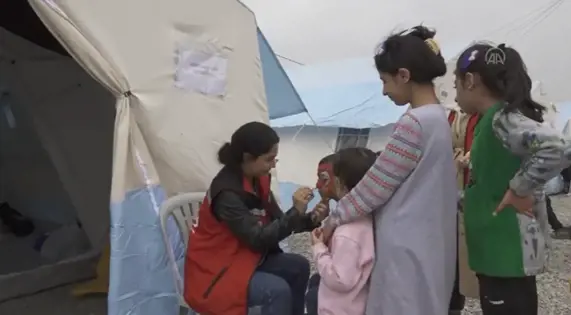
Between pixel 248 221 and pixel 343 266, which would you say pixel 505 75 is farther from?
pixel 248 221

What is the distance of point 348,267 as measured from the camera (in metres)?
1.74

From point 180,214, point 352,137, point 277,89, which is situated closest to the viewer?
point 180,214

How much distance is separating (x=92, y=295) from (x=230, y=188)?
1637 mm

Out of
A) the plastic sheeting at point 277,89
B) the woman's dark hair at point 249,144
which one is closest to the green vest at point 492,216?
the woman's dark hair at point 249,144

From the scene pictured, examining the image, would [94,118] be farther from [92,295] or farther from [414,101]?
[414,101]

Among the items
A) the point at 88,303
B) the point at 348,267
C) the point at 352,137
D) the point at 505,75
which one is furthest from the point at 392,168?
the point at 352,137

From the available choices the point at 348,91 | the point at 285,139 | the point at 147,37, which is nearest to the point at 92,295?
the point at 147,37

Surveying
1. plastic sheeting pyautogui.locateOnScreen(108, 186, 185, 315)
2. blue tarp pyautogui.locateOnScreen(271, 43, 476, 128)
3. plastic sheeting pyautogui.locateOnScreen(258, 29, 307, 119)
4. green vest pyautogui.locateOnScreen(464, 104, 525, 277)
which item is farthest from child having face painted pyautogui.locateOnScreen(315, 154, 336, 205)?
blue tarp pyautogui.locateOnScreen(271, 43, 476, 128)

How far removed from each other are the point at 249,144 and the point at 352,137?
15.2ft

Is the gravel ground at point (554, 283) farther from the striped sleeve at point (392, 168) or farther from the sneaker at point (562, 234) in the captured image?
the striped sleeve at point (392, 168)

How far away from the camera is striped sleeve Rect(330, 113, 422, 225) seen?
5.45ft

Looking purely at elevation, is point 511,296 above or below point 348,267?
below

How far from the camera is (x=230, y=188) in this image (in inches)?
82.3

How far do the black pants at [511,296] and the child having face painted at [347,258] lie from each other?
35cm
